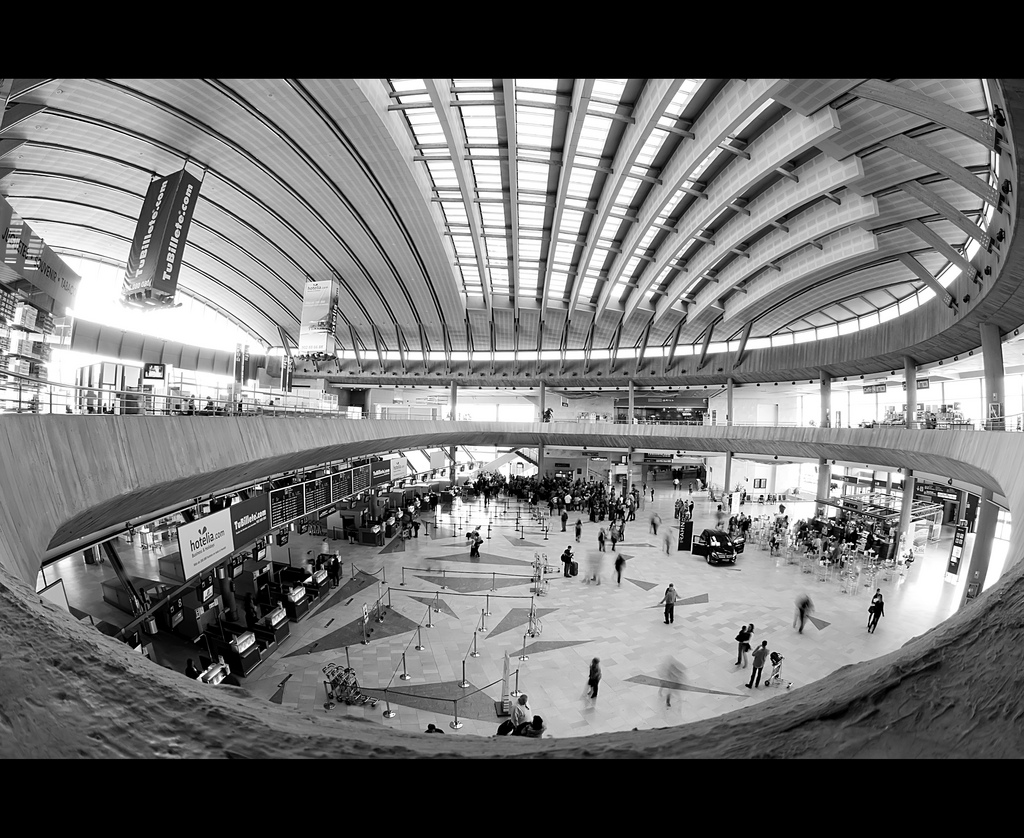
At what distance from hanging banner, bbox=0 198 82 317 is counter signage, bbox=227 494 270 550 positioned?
10452 mm

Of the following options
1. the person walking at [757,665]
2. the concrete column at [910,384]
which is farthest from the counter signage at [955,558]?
the person walking at [757,665]

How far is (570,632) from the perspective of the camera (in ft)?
43.2

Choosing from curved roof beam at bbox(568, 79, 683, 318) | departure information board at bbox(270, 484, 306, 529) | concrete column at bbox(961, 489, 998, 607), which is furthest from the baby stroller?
curved roof beam at bbox(568, 79, 683, 318)

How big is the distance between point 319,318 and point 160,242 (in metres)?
7.81

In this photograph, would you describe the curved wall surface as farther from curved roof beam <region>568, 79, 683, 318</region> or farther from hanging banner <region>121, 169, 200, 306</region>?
hanging banner <region>121, 169, 200, 306</region>

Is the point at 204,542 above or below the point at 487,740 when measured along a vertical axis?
below

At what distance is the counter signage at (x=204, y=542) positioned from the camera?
27.6ft

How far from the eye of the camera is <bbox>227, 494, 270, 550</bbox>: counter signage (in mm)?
10258

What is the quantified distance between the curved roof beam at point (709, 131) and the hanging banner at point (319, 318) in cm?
1568

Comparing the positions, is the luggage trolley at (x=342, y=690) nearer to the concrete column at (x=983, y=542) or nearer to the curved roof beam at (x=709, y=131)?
the curved roof beam at (x=709, y=131)

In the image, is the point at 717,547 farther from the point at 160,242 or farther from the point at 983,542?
the point at 160,242

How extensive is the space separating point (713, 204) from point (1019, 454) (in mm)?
15422

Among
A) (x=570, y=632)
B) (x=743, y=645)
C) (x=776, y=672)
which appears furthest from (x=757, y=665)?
(x=570, y=632)
